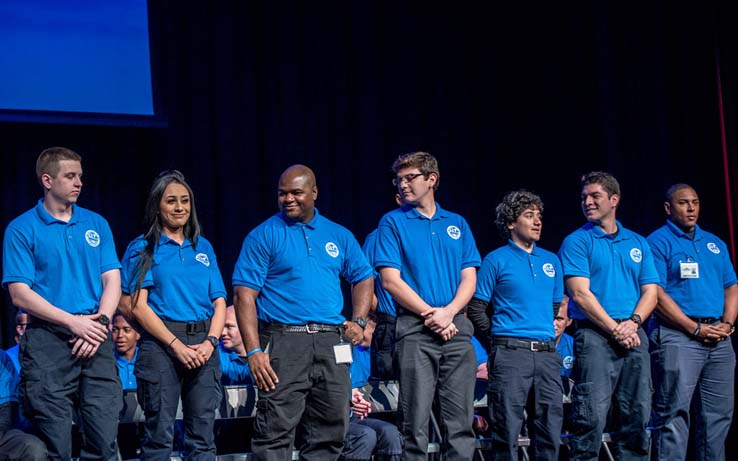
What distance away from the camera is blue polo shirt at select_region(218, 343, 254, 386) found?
5.25 metres

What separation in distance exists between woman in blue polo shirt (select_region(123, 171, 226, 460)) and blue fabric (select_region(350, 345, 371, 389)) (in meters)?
1.10

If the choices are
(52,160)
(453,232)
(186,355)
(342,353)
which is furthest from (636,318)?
(52,160)

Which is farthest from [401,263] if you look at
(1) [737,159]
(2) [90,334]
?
(1) [737,159]

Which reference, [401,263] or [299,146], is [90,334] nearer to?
[401,263]

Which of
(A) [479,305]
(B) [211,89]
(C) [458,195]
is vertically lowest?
(A) [479,305]

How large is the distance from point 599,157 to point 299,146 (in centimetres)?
222

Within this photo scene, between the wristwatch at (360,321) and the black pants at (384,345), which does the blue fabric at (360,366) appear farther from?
the wristwatch at (360,321)

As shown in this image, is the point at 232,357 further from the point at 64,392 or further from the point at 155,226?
the point at 64,392

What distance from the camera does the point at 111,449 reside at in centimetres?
383

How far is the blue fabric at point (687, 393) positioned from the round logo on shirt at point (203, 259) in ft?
8.50

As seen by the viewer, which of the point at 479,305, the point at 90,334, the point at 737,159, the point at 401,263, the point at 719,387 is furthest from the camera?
the point at 737,159

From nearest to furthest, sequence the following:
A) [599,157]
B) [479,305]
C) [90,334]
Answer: [90,334] < [479,305] < [599,157]

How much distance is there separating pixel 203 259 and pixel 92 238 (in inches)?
20.3

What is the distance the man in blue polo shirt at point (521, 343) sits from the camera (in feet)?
14.8
